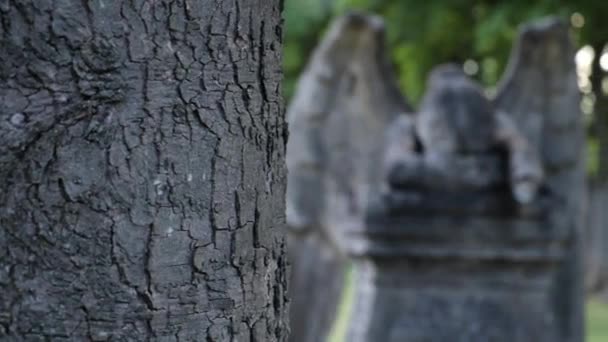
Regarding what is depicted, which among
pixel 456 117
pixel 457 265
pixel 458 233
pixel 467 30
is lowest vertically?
pixel 457 265

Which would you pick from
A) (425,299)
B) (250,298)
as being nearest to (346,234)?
(425,299)

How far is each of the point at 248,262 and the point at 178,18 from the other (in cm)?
33

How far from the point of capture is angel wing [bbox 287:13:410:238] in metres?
6.95

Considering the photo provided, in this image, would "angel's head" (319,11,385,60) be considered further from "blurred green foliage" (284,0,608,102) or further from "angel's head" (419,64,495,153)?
"blurred green foliage" (284,0,608,102)

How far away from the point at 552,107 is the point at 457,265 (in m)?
1.31

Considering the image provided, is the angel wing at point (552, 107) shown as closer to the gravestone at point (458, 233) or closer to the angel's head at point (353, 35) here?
the gravestone at point (458, 233)

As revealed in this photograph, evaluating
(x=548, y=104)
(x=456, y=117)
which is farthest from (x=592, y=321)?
(x=456, y=117)

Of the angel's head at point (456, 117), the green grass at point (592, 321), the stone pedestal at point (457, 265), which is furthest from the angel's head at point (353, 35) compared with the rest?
the green grass at point (592, 321)

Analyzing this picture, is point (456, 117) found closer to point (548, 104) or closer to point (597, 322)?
point (548, 104)

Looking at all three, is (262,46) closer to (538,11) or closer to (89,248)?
(89,248)

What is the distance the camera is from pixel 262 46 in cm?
162

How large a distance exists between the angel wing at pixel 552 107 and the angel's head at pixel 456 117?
0.60 m

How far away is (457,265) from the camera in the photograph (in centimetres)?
576

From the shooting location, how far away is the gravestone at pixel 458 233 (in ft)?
18.6
